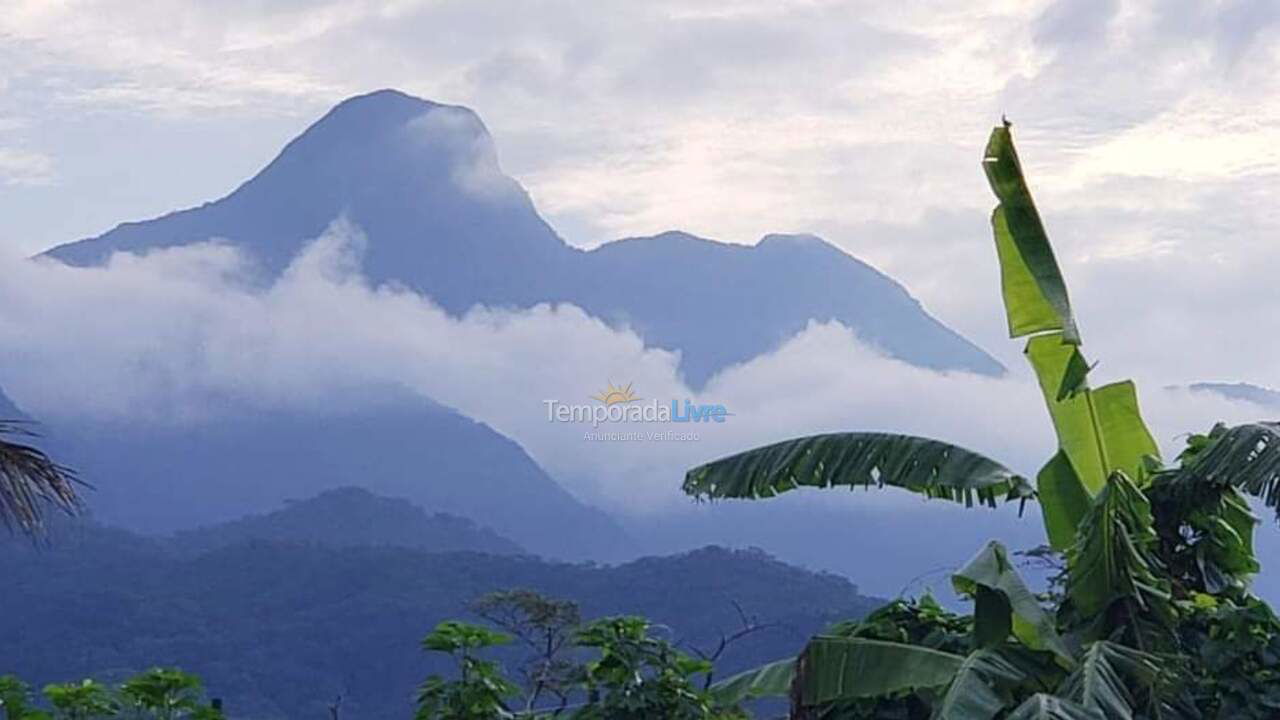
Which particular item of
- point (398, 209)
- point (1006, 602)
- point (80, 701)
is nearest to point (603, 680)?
point (1006, 602)

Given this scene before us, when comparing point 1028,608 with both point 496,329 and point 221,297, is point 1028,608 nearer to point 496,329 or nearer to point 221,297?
point 496,329

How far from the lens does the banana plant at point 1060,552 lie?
211 inches

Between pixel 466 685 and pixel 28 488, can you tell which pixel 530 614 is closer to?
pixel 466 685

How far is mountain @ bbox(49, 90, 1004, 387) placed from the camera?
2913 inches

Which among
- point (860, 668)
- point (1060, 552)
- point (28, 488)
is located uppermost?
point (28, 488)

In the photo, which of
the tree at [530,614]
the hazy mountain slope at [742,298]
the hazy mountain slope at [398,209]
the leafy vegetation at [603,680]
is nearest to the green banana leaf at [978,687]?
the leafy vegetation at [603,680]

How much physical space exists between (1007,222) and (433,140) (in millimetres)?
78127

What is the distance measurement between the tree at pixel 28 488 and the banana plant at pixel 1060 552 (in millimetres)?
2302

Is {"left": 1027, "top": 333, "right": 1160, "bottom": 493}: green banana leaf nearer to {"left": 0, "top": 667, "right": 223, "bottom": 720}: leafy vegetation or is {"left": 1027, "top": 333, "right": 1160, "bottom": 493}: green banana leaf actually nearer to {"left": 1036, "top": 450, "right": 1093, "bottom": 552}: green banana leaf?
{"left": 1036, "top": 450, "right": 1093, "bottom": 552}: green banana leaf

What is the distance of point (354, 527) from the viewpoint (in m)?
53.2

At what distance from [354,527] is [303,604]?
1064 centimetres

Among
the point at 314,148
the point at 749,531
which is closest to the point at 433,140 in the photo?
the point at 314,148

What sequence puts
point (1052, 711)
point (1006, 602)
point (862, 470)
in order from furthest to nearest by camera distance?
point (862, 470) < point (1006, 602) < point (1052, 711)

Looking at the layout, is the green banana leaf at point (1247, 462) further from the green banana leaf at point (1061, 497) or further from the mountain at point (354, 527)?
the mountain at point (354, 527)
